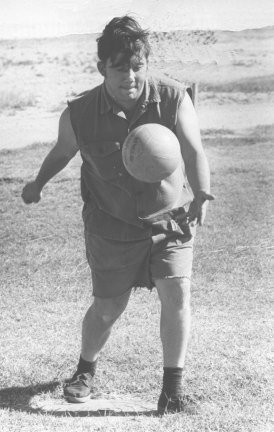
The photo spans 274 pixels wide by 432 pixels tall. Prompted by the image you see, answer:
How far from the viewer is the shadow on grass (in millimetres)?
3641

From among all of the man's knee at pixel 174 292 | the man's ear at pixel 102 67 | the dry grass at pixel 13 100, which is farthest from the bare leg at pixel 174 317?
the dry grass at pixel 13 100

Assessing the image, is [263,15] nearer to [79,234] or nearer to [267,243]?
[267,243]

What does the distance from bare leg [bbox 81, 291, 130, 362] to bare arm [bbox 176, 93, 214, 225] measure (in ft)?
2.02

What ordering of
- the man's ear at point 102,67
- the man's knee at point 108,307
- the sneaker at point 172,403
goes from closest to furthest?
the man's ear at point 102,67, the sneaker at point 172,403, the man's knee at point 108,307

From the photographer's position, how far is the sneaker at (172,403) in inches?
139

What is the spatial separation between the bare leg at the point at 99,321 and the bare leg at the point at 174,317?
268mm

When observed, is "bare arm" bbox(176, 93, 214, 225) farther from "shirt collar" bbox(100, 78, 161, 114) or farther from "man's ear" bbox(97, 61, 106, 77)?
"man's ear" bbox(97, 61, 106, 77)

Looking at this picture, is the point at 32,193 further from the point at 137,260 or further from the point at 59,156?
the point at 137,260

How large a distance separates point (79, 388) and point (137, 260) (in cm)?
77

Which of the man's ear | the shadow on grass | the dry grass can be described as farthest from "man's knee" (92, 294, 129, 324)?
the dry grass

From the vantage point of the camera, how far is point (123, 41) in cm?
329

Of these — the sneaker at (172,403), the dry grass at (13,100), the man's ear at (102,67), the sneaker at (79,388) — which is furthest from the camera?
the dry grass at (13,100)

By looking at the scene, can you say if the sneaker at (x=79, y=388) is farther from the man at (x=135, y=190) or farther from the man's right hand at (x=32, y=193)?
the man's right hand at (x=32, y=193)

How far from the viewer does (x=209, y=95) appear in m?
13.8
